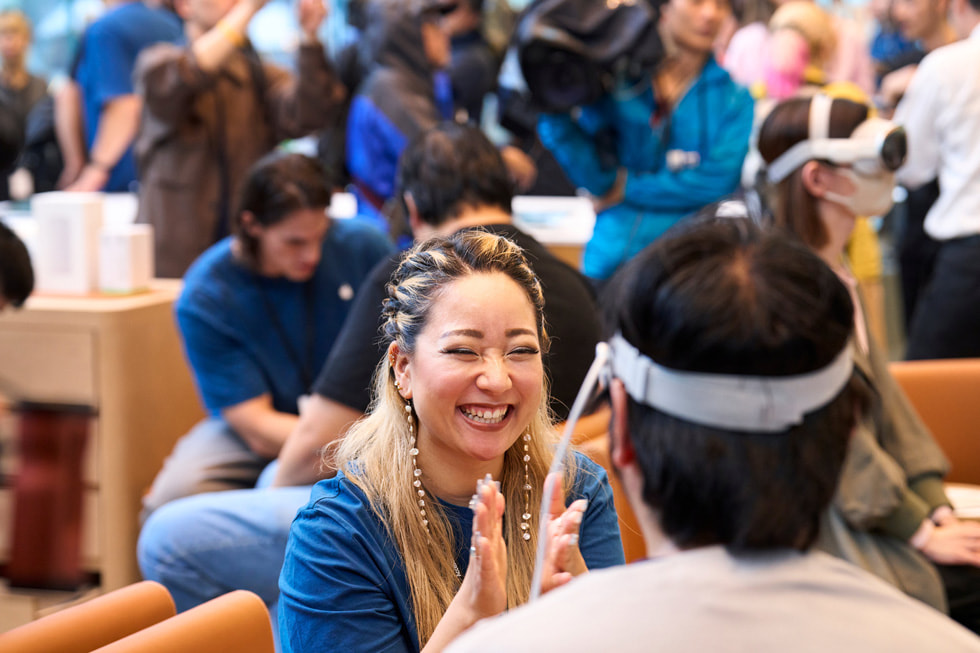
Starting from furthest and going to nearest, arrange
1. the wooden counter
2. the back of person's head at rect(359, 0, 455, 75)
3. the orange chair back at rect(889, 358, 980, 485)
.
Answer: the back of person's head at rect(359, 0, 455, 75) → the wooden counter → the orange chair back at rect(889, 358, 980, 485)

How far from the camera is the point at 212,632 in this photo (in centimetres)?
144

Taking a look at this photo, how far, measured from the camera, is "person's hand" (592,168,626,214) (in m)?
3.50

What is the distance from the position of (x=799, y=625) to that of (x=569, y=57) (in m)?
2.64

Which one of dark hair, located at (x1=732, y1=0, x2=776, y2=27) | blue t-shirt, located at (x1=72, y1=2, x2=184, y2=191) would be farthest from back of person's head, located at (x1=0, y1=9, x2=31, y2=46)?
dark hair, located at (x1=732, y1=0, x2=776, y2=27)

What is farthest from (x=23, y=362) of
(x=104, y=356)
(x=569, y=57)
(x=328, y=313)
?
(x=569, y=57)

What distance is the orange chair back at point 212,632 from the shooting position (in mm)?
1375

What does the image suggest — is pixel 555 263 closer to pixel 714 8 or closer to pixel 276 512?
pixel 276 512

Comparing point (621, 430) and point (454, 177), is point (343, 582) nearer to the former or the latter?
point (621, 430)

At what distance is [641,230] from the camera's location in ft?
11.1

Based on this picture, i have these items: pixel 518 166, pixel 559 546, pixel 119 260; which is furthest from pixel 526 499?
pixel 518 166

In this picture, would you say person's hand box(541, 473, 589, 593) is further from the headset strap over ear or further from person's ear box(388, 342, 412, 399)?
the headset strap over ear

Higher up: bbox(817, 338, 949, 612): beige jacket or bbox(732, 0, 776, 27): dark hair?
bbox(732, 0, 776, 27): dark hair

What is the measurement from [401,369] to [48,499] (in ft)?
2.38

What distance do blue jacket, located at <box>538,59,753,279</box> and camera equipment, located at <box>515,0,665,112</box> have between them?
4.4 inches
